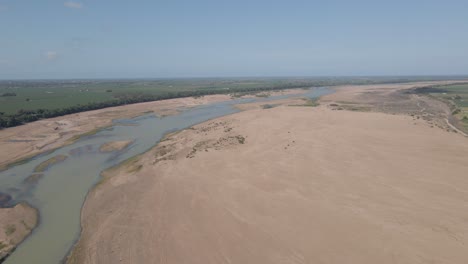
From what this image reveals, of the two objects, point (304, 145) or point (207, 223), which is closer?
point (207, 223)

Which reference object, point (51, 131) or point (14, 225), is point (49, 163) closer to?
point (14, 225)

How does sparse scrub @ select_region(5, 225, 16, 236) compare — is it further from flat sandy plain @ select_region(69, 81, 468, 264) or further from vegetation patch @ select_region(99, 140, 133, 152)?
vegetation patch @ select_region(99, 140, 133, 152)

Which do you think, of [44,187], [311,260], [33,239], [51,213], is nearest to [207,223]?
[311,260]

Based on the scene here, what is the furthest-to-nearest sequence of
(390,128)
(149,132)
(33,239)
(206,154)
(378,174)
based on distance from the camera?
(149,132) → (390,128) → (206,154) → (378,174) → (33,239)

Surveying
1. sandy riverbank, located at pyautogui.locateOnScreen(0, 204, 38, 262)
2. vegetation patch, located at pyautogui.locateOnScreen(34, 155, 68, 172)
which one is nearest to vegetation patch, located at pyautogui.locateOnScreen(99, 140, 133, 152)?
vegetation patch, located at pyautogui.locateOnScreen(34, 155, 68, 172)

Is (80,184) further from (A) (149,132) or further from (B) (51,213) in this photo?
(A) (149,132)
